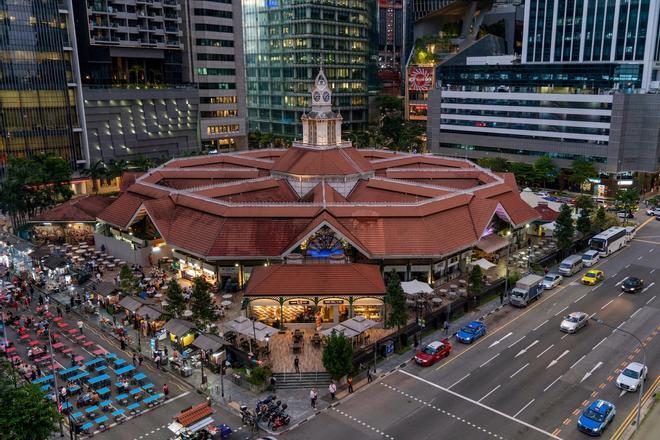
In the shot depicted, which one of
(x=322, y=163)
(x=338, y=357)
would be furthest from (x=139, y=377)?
(x=322, y=163)

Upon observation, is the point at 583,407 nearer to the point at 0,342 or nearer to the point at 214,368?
the point at 214,368

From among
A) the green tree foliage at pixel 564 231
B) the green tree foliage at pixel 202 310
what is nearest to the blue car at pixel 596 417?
the green tree foliage at pixel 202 310

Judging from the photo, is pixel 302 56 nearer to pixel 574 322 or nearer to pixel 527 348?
pixel 574 322

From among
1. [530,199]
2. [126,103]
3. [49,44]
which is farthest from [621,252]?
[49,44]

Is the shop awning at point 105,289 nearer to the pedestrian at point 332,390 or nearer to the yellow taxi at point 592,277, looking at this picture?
the pedestrian at point 332,390

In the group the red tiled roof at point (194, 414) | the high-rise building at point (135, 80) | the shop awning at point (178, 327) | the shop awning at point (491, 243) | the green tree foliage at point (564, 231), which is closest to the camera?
the red tiled roof at point (194, 414)

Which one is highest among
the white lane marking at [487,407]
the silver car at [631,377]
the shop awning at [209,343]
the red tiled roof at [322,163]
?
the red tiled roof at [322,163]

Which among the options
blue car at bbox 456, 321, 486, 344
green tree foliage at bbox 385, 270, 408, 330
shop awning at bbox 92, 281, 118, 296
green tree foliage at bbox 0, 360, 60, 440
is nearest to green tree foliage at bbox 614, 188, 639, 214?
blue car at bbox 456, 321, 486, 344
